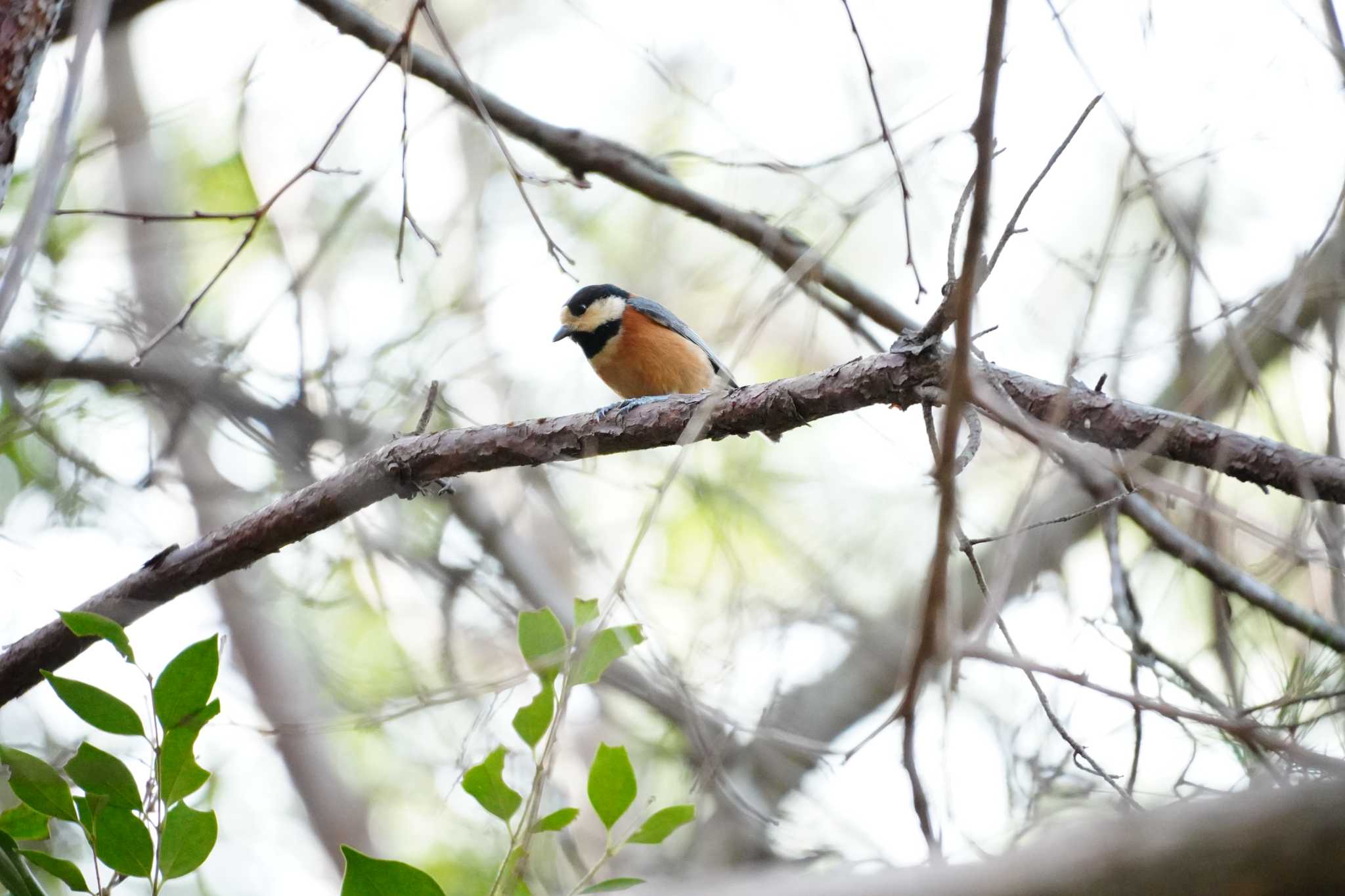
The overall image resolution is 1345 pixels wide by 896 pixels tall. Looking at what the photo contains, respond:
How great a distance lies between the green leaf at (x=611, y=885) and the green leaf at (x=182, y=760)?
2.00 ft

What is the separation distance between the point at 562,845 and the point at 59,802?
248cm

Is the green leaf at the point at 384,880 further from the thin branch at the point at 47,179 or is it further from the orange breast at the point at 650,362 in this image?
the orange breast at the point at 650,362

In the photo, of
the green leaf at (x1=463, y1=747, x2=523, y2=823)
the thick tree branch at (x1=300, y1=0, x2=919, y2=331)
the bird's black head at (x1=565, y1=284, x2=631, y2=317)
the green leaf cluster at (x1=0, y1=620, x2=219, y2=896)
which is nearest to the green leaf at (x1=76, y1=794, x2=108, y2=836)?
the green leaf cluster at (x1=0, y1=620, x2=219, y2=896)

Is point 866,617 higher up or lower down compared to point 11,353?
lower down

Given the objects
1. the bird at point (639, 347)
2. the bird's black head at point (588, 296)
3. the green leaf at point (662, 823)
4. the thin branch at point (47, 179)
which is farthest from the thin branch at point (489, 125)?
the bird's black head at point (588, 296)

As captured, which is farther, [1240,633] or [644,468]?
[644,468]

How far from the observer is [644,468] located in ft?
14.4

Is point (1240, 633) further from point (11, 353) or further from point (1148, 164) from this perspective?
point (11, 353)

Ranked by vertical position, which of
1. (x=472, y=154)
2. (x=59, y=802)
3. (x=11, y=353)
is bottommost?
(x=59, y=802)

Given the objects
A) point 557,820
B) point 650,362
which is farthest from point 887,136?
point 650,362

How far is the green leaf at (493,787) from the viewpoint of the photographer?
1640mm

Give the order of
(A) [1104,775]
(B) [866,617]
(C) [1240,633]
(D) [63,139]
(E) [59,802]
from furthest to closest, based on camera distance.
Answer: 1. (B) [866,617]
2. (C) [1240,633]
3. (A) [1104,775]
4. (E) [59,802]
5. (D) [63,139]

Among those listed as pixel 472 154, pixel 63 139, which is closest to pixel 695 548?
pixel 472 154

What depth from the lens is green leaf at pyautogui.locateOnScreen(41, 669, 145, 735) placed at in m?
1.61
